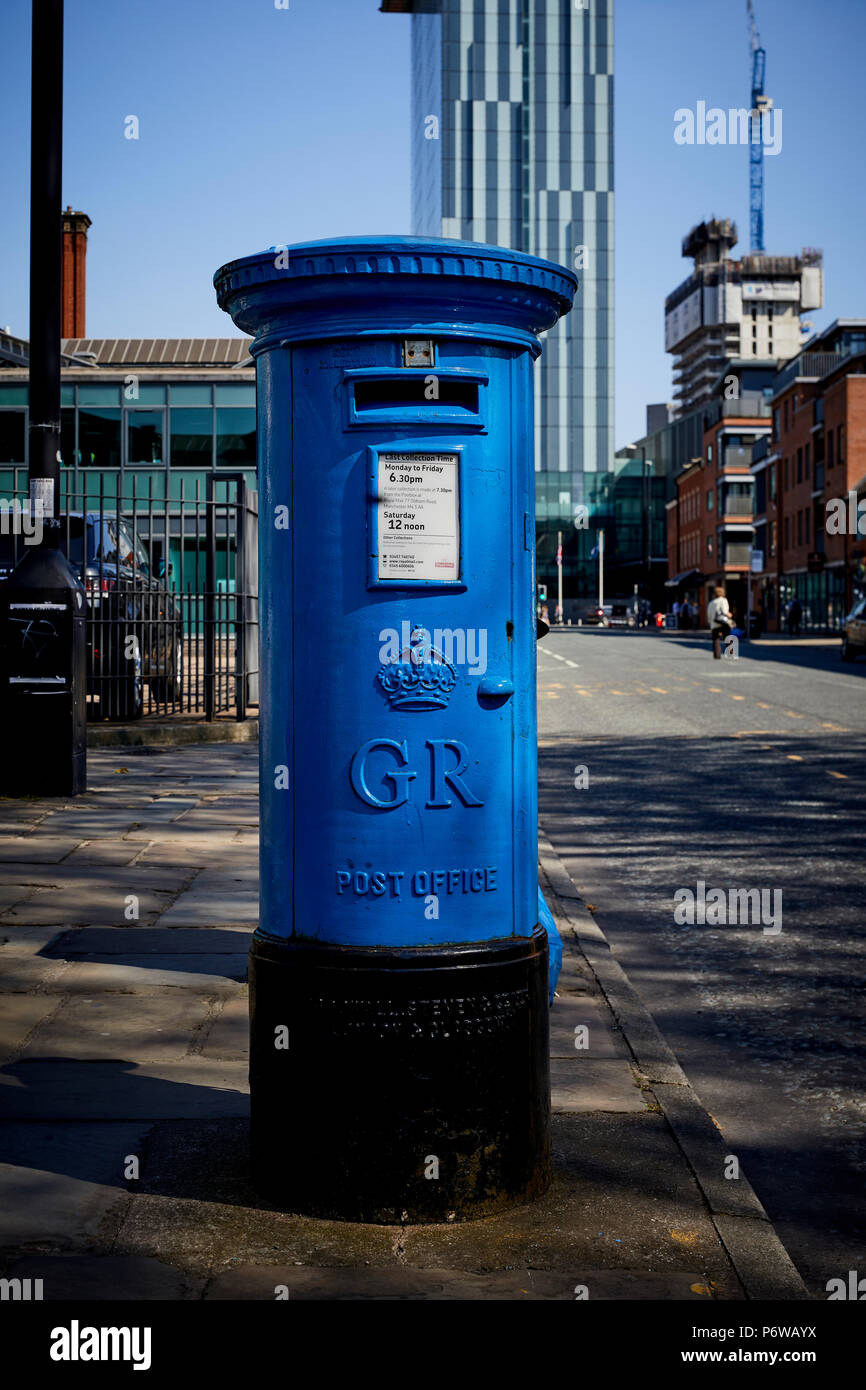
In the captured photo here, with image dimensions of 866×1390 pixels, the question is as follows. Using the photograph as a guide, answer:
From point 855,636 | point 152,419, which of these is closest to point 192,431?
point 152,419

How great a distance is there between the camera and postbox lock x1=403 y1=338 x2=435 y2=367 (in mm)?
3180

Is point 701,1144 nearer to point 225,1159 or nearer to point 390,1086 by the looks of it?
point 390,1086

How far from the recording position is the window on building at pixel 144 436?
3938 centimetres

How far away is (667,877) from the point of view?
7801mm

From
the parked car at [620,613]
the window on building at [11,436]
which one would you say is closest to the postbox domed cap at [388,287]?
the window on building at [11,436]

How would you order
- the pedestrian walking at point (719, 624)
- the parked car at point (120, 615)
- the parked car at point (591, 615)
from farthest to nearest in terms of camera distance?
the parked car at point (591, 615), the pedestrian walking at point (719, 624), the parked car at point (120, 615)

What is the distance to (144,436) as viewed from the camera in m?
39.6

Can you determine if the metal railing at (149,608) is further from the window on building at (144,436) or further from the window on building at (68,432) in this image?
the window on building at (144,436)

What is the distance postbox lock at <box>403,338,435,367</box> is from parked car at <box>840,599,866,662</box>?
3111 cm

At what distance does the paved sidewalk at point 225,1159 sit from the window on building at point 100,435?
113 feet

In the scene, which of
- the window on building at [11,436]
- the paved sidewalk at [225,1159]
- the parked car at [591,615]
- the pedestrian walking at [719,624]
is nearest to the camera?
the paved sidewalk at [225,1159]

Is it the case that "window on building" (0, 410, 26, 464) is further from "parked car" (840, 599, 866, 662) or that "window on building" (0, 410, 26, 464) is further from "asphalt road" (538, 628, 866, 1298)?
"asphalt road" (538, 628, 866, 1298)

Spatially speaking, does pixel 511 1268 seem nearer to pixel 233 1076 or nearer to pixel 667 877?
pixel 233 1076

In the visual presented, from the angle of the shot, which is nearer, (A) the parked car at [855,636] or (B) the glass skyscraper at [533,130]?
(A) the parked car at [855,636]
